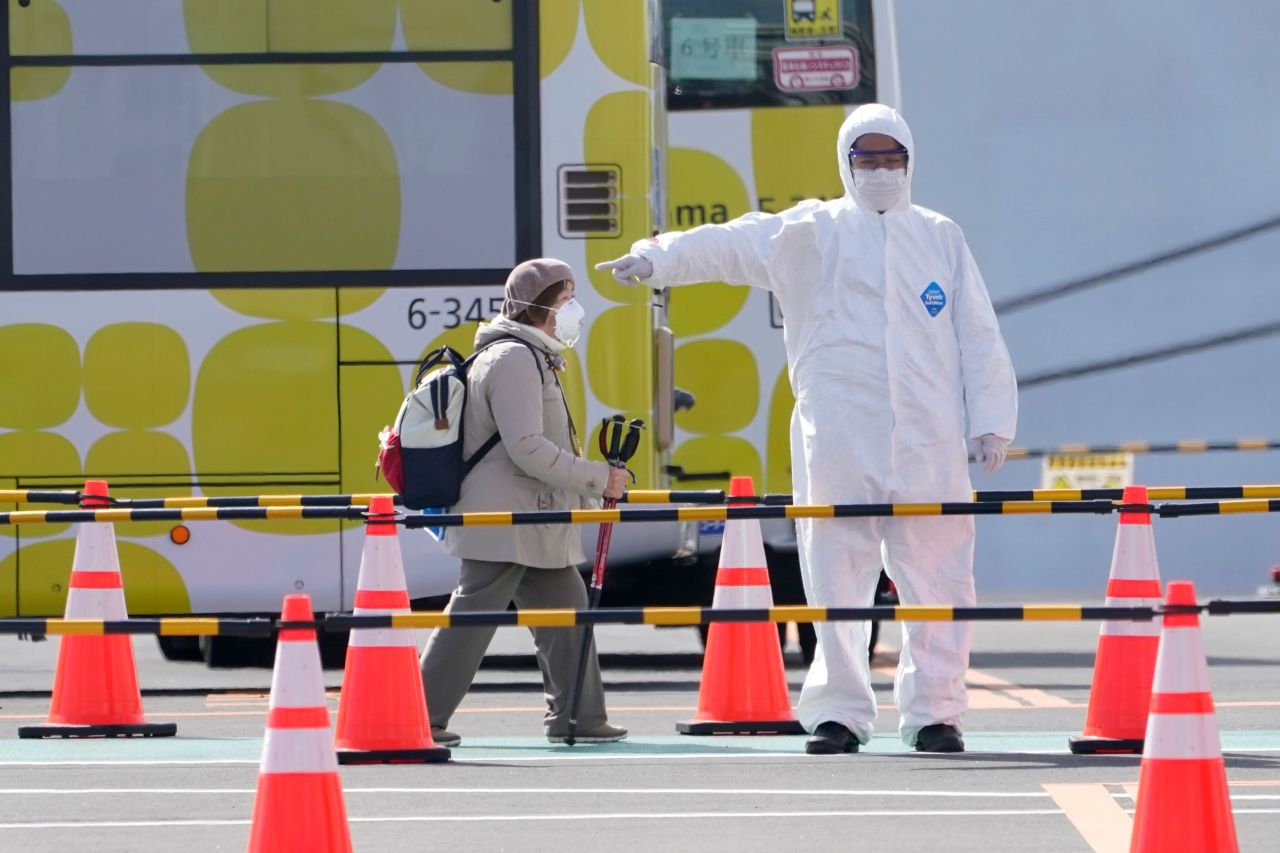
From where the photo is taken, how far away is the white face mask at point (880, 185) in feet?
27.2

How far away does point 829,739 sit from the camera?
8305 millimetres

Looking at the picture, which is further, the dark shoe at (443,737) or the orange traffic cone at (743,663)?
the orange traffic cone at (743,663)

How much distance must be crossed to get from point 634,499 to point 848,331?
1.35m

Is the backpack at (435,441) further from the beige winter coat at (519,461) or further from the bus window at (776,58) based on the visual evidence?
the bus window at (776,58)

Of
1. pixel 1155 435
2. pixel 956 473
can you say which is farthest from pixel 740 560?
pixel 1155 435

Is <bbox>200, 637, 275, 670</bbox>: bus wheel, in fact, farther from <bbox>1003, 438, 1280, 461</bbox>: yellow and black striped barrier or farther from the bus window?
<bbox>1003, 438, 1280, 461</bbox>: yellow and black striped barrier

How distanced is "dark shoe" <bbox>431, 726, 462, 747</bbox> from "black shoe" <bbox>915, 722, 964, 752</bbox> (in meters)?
1.54

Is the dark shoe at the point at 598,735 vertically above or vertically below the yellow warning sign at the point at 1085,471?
below

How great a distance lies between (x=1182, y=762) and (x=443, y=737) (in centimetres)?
330

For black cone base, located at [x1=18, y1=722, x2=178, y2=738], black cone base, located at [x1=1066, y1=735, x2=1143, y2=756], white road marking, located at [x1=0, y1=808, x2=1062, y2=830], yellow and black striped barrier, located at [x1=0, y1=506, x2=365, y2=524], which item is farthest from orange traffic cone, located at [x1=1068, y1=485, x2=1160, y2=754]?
black cone base, located at [x1=18, y1=722, x2=178, y2=738]

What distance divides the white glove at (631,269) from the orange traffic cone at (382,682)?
3.39 feet

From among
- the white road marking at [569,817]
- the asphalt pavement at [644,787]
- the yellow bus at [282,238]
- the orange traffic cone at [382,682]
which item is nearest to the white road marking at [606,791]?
the asphalt pavement at [644,787]

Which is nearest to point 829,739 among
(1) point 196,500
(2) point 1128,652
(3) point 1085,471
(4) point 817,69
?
(2) point 1128,652

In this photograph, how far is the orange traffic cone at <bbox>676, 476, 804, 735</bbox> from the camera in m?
9.01
